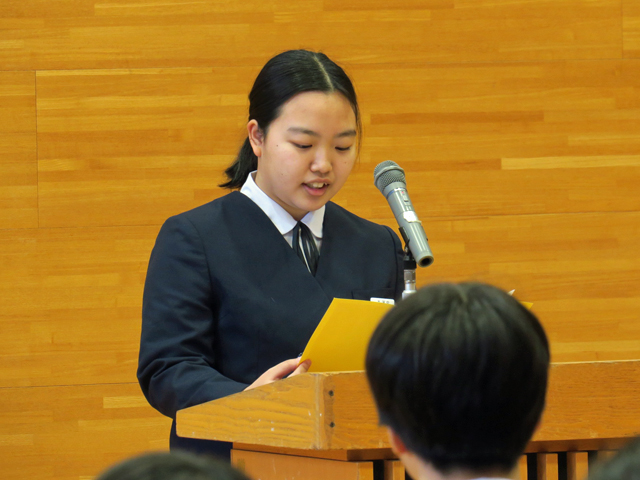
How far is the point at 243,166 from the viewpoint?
176cm

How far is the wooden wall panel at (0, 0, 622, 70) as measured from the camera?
2818 millimetres

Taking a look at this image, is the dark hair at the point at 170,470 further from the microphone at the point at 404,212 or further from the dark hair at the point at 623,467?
the microphone at the point at 404,212

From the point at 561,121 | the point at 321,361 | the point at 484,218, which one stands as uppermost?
the point at 561,121

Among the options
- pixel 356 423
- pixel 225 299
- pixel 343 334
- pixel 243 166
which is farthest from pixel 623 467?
pixel 243 166

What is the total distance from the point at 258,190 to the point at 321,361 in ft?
1.99

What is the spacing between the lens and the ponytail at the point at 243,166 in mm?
1750

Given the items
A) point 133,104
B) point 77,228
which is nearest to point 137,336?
point 77,228

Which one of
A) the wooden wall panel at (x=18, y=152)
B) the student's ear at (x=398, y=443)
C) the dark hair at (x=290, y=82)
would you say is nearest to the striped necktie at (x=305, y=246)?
the dark hair at (x=290, y=82)

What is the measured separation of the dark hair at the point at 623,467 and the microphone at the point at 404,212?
73cm

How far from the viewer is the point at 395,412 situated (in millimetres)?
709

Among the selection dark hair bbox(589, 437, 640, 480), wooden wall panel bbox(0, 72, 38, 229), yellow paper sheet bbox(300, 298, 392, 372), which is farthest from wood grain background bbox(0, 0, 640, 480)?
dark hair bbox(589, 437, 640, 480)

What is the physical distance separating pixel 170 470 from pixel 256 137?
4.05ft

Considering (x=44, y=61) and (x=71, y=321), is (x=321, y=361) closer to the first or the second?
(x=71, y=321)

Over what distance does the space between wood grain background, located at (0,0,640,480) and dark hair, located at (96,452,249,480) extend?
225 centimetres
